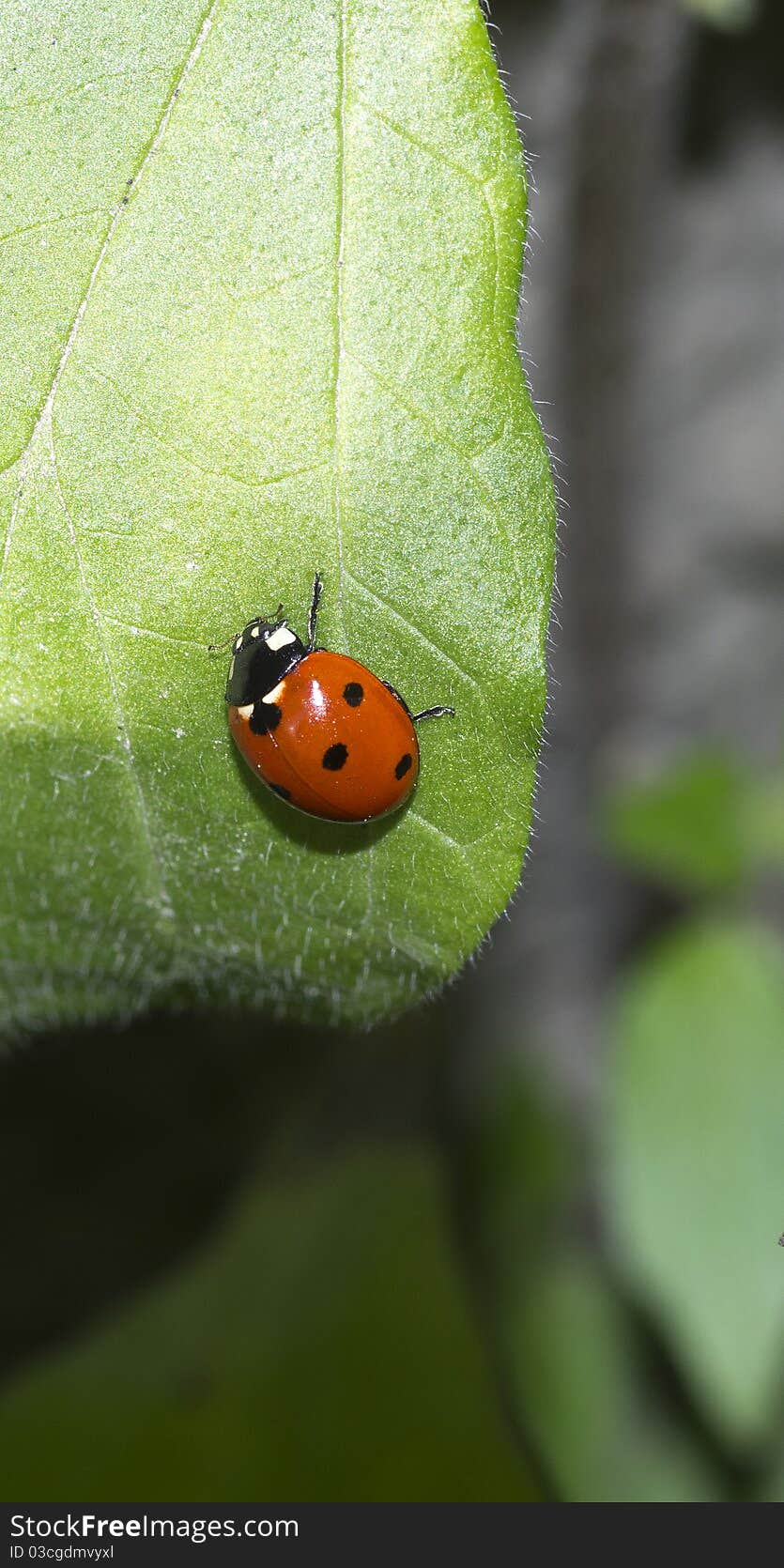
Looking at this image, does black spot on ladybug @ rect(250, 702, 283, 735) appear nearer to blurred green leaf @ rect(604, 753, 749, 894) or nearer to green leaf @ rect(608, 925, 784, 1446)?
green leaf @ rect(608, 925, 784, 1446)

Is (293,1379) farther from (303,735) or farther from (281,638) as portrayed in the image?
(281,638)

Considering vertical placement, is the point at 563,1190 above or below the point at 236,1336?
above

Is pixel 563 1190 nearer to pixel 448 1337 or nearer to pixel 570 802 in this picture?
pixel 448 1337

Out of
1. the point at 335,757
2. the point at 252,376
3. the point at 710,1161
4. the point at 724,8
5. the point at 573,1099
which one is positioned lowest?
the point at 710,1161

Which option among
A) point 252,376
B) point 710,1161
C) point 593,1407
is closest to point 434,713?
point 252,376

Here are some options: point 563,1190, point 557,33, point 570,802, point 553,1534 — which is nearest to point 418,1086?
point 563,1190

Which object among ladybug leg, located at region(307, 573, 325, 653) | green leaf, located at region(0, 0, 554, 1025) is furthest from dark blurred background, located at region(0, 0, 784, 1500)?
ladybug leg, located at region(307, 573, 325, 653)

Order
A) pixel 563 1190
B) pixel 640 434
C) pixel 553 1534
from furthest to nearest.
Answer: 1. pixel 640 434
2. pixel 563 1190
3. pixel 553 1534
